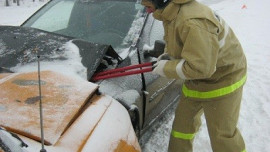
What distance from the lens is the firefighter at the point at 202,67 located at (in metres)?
2.04

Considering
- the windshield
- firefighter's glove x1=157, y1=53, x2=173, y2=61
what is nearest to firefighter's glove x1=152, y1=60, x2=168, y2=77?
firefighter's glove x1=157, y1=53, x2=173, y2=61

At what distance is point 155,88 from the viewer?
9.65 feet

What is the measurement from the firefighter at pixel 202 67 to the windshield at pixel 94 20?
80cm

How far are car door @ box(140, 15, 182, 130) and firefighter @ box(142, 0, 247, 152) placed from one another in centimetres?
25

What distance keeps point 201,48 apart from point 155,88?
100 cm

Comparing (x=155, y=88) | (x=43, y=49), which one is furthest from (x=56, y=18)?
(x=155, y=88)

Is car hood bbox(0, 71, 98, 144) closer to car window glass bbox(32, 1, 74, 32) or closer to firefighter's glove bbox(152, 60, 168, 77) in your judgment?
firefighter's glove bbox(152, 60, 168, 77)

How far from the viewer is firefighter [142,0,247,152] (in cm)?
204

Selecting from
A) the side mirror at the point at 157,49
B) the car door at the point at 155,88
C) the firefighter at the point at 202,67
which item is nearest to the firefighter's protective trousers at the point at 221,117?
the firefighter at the point at 202,67

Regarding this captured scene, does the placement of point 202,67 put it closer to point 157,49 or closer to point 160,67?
point 160,67

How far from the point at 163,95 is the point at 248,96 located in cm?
200

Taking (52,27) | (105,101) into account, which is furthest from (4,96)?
(52,27)

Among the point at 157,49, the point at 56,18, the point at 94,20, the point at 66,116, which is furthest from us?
the point at 56,18

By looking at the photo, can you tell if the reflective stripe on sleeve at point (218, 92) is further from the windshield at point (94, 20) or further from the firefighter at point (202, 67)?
the windshield at point (94, 20)
